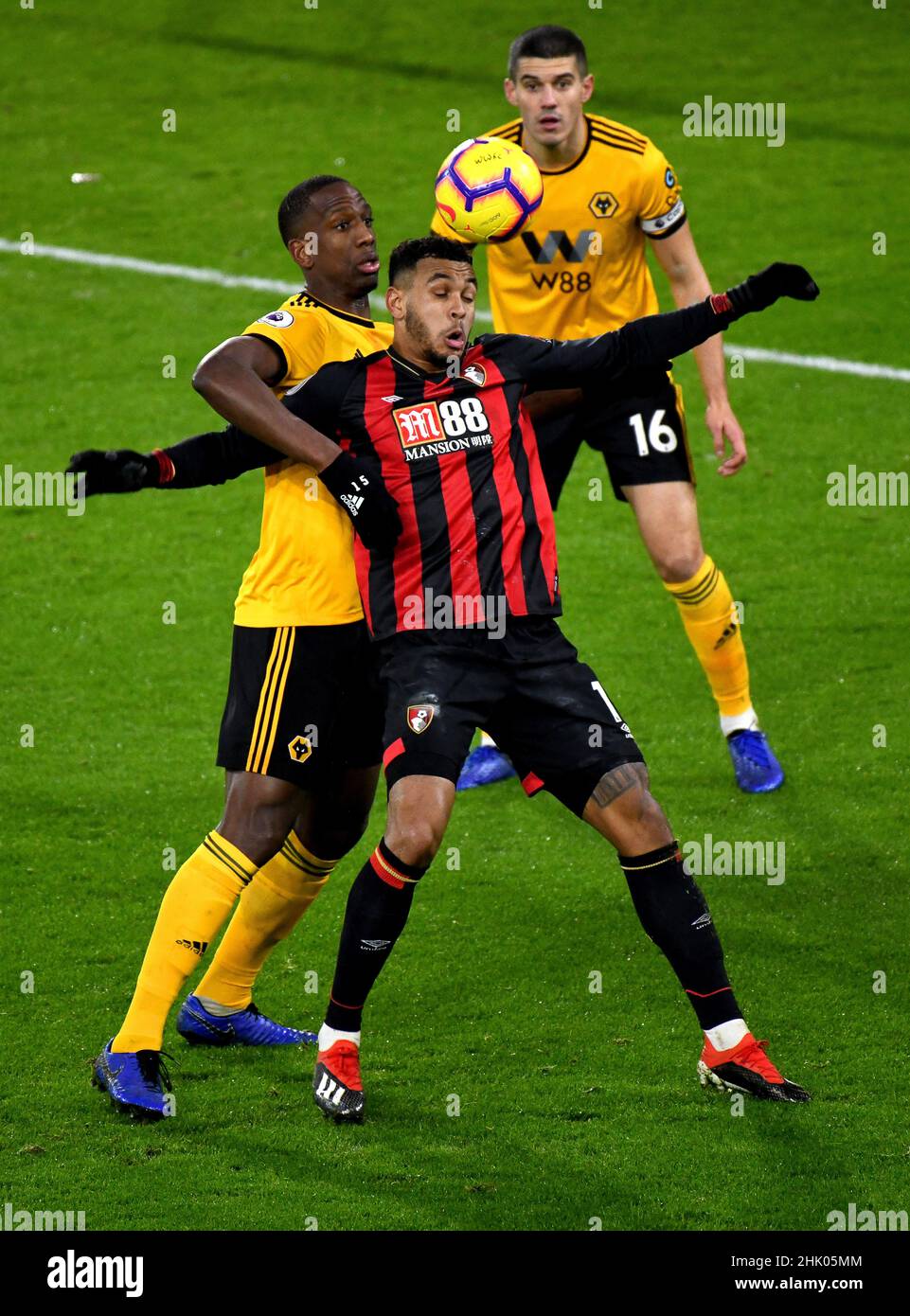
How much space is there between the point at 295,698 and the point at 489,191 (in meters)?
1.88

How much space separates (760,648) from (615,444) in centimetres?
173

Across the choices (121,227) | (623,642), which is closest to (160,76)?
(121,227)

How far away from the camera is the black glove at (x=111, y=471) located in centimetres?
500

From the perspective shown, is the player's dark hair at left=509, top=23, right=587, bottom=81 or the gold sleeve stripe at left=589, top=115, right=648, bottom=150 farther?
the gold sleeve stripe at left=589, top=115, right=648, bottom=150

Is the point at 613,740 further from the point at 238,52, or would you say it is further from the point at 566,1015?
the point at 238,52

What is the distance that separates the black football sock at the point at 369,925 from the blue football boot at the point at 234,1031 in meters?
0.53

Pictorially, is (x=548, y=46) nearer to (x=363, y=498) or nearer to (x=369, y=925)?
(x=363, y=498)

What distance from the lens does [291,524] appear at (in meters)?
5.32

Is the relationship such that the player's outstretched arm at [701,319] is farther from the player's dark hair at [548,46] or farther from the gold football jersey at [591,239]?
the player's dark hair at [548,46]

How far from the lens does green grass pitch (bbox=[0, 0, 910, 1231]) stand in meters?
4.81

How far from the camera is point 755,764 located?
7.29 m
